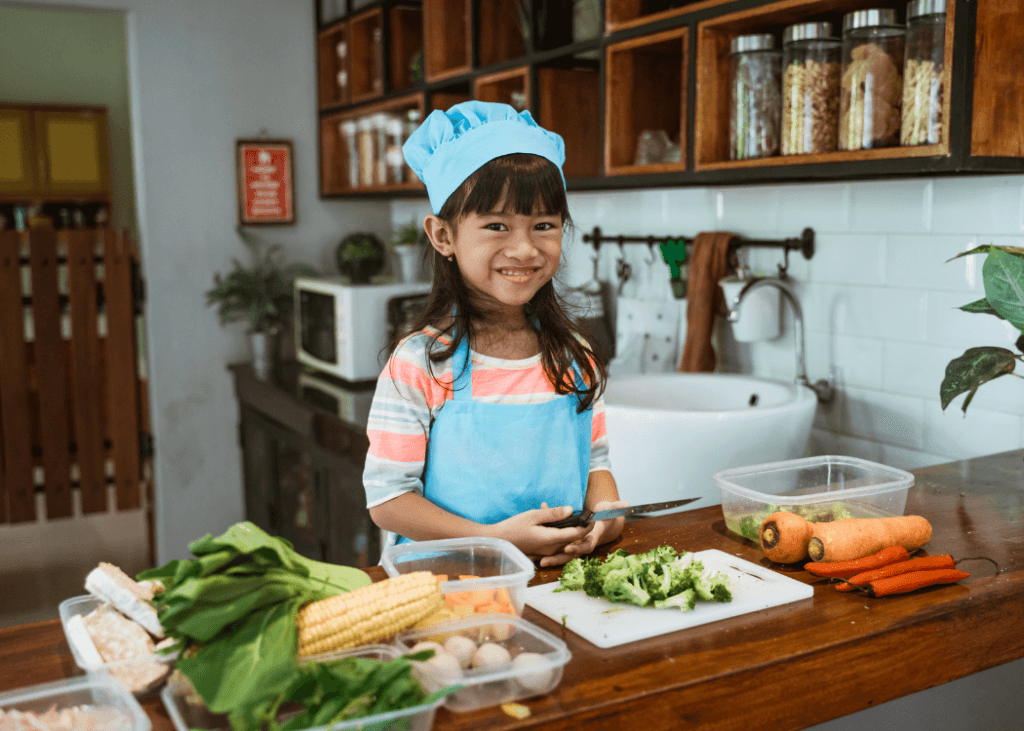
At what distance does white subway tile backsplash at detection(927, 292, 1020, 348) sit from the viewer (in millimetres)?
1751

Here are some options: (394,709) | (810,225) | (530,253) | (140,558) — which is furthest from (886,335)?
(140,558)

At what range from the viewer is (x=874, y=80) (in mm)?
1632

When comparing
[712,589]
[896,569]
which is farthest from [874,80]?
[712,589]

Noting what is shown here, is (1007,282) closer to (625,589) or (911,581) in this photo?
(911,581)

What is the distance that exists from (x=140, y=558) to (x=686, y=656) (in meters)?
3.90

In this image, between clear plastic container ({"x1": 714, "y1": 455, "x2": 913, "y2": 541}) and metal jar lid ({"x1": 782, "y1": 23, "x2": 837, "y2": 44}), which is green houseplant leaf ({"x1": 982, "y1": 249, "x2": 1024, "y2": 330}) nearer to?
clear plastic container ({"x1": 714, "y1": 455, "x2": 913, "y2": 541})

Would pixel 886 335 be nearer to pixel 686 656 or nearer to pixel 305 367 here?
pixel 686 656

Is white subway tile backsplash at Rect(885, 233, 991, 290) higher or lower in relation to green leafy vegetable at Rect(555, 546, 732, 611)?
higher

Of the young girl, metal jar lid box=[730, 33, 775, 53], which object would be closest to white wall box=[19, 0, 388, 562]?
metal jar lid box=[730, 33, 775, 53]

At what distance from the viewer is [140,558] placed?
4.24 m

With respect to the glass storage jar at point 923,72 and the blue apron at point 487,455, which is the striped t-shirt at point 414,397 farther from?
the glass storage jar at point 923,72

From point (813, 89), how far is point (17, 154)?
6.00 meters

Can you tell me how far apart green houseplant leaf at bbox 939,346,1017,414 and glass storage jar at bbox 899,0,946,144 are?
370 millimetres

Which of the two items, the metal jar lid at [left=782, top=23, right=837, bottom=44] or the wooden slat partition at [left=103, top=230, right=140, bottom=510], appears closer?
the metal jar lid at [left=782, top=23, right=837, bottom=44]
